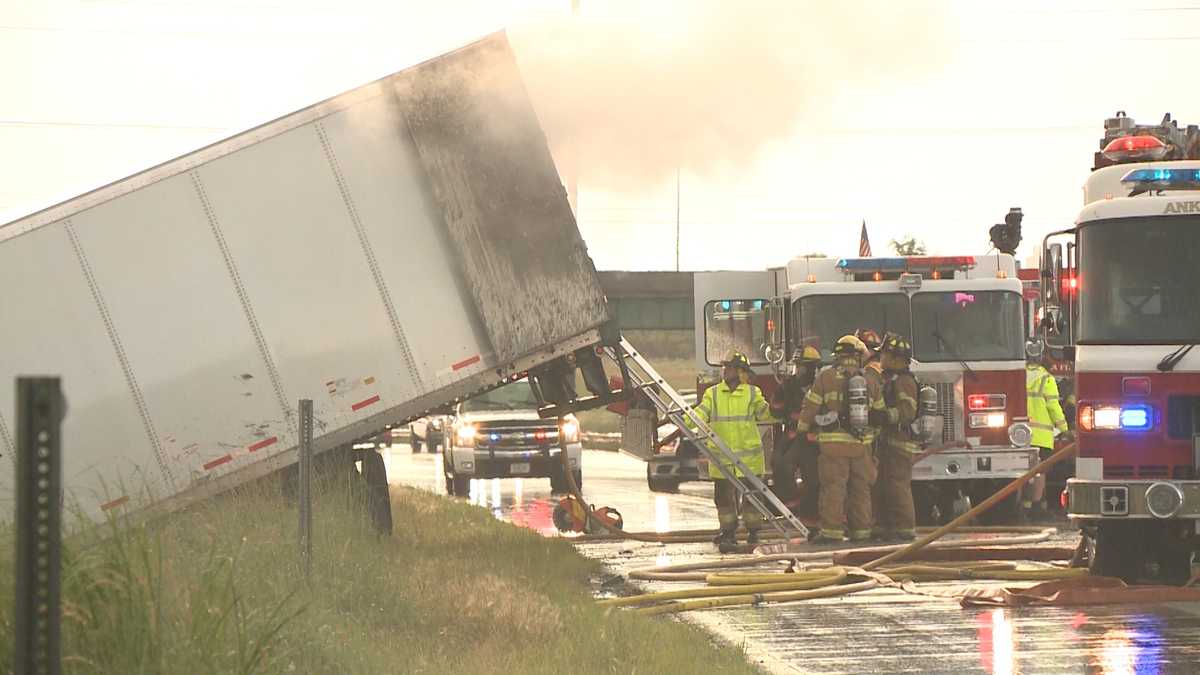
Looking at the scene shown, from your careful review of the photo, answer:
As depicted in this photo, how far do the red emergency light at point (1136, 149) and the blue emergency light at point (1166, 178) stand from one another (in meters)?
0.37

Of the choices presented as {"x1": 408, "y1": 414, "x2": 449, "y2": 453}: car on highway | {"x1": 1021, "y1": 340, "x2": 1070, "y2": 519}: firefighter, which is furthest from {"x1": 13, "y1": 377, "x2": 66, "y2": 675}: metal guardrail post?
{"x1": 408, "y1": 414, "x2": 449, "y2": 453}: car on highway

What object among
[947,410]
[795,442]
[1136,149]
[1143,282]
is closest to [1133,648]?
[1143,282]

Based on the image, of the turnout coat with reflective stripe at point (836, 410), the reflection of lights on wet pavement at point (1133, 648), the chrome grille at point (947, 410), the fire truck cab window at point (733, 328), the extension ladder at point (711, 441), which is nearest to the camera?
the reflection of lights on wet pavement at point (1133, 648)

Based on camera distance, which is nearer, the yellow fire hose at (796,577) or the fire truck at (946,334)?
the yellow fire hose at (796,577)

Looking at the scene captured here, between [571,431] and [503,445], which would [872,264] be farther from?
[503,445]

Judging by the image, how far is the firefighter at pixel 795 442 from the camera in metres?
18.5

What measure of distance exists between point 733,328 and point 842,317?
1383 mm

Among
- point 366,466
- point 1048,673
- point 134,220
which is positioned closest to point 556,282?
point 366,466

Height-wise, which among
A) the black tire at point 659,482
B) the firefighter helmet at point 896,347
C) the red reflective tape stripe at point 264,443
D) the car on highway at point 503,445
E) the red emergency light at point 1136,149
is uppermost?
the red emergency light at point 1136,149

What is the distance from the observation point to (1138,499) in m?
11.9

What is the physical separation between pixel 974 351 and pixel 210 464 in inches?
340

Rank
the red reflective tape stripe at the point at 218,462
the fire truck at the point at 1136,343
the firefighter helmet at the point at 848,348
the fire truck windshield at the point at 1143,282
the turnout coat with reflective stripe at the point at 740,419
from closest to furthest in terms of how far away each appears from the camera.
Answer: the fire truck at the point at 1136,343
the fire truck windshield at the point at 1143,282
the red reflective tape stripe at the point at 218,462
the firefighter helmet at the point at 848,348
the turnout coat with reflective stripe at the point at 740,419

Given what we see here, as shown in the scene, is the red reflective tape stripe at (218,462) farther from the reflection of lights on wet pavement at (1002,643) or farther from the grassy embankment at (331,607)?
the reflection of lights on wet pavement at (1002,643)

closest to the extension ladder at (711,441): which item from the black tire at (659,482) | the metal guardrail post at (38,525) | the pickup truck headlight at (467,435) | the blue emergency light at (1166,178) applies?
the blue emergency light at (1166,178)
